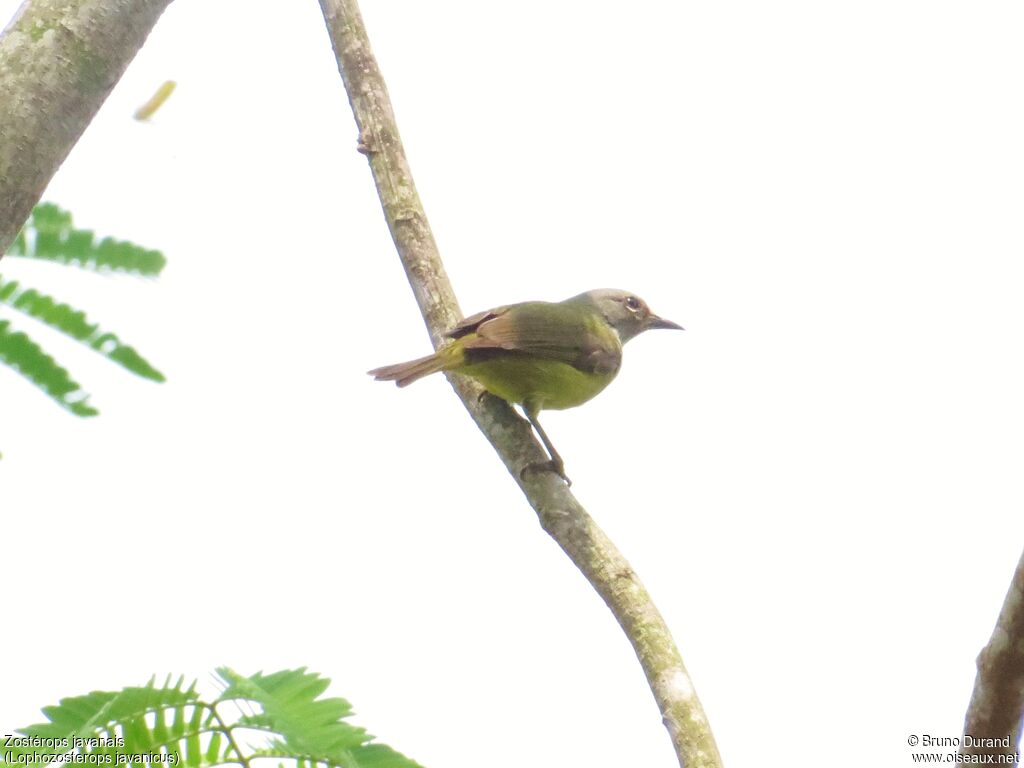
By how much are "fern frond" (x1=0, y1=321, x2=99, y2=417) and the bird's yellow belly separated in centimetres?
242

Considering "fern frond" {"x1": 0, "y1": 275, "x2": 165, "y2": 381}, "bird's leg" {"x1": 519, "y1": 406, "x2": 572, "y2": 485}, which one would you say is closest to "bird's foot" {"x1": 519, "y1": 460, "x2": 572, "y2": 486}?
"bird's leg" {"x1": 519, "y1": 406, "x2": 572, "y2": 485}

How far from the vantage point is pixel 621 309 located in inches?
308

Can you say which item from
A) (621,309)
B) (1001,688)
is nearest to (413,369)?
(621,309)

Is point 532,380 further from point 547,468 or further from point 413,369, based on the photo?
point 547,468

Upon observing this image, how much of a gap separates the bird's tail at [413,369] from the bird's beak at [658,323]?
9.49 ft

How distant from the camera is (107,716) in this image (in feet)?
7.36

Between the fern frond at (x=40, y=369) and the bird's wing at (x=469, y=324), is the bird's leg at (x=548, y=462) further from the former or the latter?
the fern frond at (x=40, y=369)

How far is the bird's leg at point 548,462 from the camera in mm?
4716

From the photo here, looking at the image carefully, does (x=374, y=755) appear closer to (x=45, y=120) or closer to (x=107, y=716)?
(x=107, y=716)

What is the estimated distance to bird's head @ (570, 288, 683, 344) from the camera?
7.77m

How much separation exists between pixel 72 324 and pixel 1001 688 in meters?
2.78

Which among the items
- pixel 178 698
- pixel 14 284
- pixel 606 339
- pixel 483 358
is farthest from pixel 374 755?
pixel 606 339

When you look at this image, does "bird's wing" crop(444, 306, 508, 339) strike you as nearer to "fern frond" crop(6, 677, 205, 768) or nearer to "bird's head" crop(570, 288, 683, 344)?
"bird's head" crop(570, 288, 683, 344)

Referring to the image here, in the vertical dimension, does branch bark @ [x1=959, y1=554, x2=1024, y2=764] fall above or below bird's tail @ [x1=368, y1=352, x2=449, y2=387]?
below
